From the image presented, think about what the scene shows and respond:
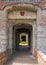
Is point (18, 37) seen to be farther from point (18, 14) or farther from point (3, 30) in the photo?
point (3, 30)

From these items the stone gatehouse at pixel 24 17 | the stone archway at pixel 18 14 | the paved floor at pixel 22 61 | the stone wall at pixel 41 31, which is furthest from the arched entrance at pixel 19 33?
the paved floor at pixel 22 61

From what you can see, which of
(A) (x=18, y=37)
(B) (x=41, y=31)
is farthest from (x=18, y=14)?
(A) (x=18, y=37)

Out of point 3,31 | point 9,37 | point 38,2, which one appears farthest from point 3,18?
point 38,2

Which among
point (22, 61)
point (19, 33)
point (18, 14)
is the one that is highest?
point (18, 14)

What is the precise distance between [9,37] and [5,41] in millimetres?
1030

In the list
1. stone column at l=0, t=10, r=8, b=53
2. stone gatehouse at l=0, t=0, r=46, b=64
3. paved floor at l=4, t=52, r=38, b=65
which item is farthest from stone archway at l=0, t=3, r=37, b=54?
paved floor at l=4, t=52, r=38, b=65

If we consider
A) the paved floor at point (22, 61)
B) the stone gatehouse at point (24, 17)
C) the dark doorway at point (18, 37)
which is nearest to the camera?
the paved floor at point (22, 61)

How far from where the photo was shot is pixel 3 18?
1238 centimetres

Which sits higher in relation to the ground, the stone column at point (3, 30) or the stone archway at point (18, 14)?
the stone archway at point (18, 14)

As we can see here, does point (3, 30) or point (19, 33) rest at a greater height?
point (19, 33)

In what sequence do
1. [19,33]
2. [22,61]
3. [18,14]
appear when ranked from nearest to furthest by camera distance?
[22,61], [18,14], [19,33]

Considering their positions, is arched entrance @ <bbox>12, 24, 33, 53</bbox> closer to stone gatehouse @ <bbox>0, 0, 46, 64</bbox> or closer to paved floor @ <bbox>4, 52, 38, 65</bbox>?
stone gatehouse @ <bbox>0, 0, 46, 64</bbox>

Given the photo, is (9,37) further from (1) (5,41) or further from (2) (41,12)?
(2) (41,12)

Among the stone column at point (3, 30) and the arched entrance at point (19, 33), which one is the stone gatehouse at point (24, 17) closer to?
the stone column at point (3, 30)
